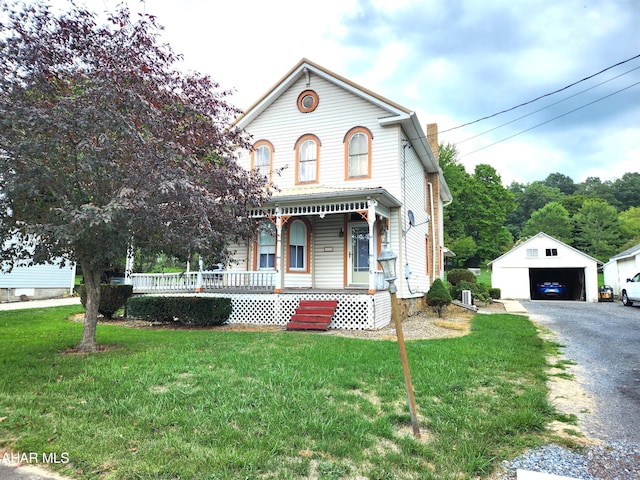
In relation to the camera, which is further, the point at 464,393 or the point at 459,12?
the point at 459,12

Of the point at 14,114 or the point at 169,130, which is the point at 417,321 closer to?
the point at 169,130

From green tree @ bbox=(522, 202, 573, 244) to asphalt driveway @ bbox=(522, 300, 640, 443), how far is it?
41.6 metres

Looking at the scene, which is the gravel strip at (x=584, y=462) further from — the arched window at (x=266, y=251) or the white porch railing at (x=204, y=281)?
the arched window at (x=266, y=251)

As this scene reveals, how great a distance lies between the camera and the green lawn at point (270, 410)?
9.52 ft

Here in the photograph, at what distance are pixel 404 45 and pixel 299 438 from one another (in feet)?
42.0

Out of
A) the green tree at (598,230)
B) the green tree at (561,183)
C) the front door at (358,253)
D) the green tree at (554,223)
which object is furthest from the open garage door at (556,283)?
the green tree at (561,183)

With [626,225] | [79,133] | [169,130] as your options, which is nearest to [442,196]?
[169,130]

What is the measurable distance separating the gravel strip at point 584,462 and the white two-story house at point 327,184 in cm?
793

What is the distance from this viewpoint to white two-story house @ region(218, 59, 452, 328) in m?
11.9

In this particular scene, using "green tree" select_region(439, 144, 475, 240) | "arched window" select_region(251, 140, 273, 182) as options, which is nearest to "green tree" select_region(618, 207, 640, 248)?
"green tree" select_region(439, 144, 475, 240)

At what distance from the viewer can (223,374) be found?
537cm

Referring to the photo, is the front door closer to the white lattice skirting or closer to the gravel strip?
the white lattice skirting

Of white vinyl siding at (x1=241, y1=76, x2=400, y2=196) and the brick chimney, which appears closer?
white vinyl siding at (x1=241, y1=76, x2=400, y2=196)

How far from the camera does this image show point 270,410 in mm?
3900
